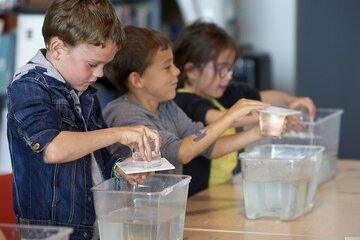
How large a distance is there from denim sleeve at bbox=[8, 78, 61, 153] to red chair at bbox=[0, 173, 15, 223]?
1.09 ft

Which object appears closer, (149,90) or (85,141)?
(85,141)

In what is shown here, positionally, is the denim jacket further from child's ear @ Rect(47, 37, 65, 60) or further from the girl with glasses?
the girl with glasses

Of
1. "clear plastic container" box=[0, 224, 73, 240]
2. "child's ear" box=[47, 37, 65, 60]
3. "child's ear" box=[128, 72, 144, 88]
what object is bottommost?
"clear plastic container" box=[0, 224, 73, 240]

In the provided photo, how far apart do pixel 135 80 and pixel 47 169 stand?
57 cm

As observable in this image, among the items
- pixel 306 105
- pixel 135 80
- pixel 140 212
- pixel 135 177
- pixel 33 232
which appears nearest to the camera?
pixel 33 232

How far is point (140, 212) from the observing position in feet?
5.49

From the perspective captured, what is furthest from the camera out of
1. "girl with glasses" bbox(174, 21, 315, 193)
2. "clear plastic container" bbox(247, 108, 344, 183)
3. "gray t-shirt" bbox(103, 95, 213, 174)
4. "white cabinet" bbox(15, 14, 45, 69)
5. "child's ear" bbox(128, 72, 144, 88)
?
"white cabinet" bbox(15, 14, 45, 69)

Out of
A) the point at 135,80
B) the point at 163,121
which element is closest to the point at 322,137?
the point at 163,121

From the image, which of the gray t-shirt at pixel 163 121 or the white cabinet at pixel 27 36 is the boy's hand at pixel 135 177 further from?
the white cabinet at pixel 27 36

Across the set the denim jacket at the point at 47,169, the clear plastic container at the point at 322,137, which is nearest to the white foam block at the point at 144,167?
the denim jacket at the point at 47,169

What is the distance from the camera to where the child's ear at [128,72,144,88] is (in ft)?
7.63

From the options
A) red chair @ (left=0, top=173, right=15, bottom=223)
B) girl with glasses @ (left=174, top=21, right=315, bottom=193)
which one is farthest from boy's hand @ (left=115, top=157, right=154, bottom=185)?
girl with glasses @ (left=174, top=21, right=315, bottom=193)

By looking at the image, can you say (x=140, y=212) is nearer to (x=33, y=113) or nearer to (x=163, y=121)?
(x=33, y=113)

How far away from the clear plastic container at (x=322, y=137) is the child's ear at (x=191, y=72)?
40cm
